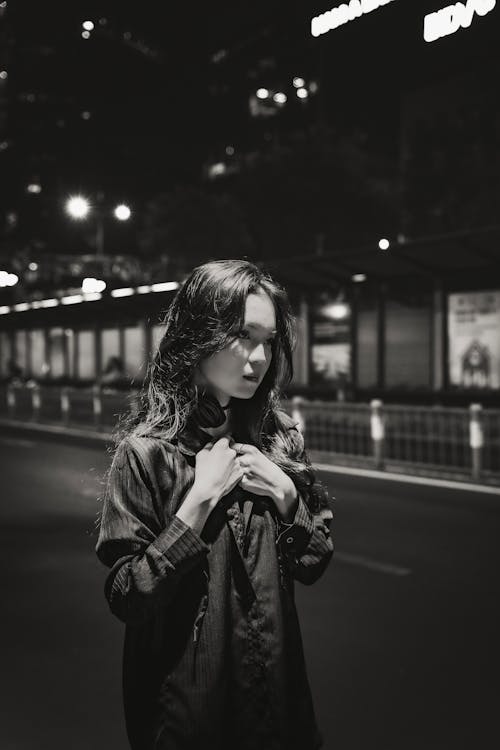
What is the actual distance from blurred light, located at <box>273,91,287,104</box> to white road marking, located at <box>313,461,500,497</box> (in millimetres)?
41848

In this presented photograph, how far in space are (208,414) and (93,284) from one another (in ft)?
95.1

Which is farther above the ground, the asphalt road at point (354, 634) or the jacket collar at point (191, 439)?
the jacket collar at point (191, 439)

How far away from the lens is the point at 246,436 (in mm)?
1831

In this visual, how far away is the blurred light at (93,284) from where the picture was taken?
94.8 ft

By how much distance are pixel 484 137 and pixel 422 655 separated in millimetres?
21188

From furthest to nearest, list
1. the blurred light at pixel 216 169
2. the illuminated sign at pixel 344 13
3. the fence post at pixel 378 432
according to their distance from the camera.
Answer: the blurred light at pixel 216 169, the illuminated sign at pixel 344 13, the fence post at pixel 378 432

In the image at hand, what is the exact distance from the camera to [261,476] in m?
1.64

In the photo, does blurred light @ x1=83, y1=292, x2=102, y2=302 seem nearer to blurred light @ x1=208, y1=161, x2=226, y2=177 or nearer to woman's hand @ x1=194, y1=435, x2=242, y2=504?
woman's hand @ x1=194, y1=435, x2=242, y2=504

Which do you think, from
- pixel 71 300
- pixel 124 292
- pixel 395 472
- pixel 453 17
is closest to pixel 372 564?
pixel 395 472

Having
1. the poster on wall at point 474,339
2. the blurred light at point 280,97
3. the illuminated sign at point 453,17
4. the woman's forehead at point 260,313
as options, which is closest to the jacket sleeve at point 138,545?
the woman's forehead at point 260,313

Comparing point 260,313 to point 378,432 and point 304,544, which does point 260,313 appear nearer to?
point 304,544

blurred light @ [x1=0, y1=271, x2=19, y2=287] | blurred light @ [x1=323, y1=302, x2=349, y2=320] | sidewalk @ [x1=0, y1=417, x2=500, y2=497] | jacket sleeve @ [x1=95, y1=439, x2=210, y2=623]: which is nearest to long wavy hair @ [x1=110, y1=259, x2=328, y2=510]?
Result: jacket sleeve @ [x1=95, y1=439, x2=210, y2=623]

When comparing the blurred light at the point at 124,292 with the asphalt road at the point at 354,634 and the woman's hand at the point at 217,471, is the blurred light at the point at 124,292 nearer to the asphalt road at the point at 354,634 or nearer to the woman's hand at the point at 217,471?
the asphalt road at the point at 354,634

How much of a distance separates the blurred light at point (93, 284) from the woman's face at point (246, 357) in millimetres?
27815
